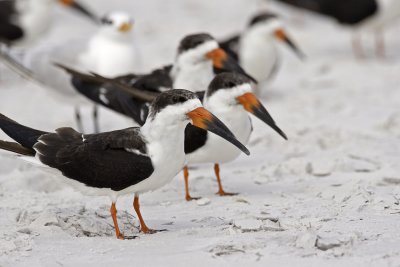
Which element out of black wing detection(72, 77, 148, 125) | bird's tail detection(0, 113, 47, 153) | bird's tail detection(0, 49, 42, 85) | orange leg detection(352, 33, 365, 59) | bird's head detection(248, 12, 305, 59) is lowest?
bird's tail detection(0, 113, 47, 153)

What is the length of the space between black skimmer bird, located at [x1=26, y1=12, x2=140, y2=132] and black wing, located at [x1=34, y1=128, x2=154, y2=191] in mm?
3105

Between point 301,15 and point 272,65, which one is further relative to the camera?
point 301,15

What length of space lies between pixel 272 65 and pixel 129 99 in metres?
3.33

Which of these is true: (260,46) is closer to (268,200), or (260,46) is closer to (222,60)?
(222,60)

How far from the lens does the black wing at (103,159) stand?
4.64 meters

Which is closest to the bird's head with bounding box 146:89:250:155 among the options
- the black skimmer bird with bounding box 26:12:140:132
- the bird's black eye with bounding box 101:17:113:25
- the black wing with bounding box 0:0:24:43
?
the black skimmer bird with bounding box 26:12:140:132

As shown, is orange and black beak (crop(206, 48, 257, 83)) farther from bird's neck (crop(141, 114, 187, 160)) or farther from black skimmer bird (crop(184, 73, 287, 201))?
bird's neck (crop(141, 114, 187, 160))

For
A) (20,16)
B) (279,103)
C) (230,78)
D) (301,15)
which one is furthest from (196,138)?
(301,15)

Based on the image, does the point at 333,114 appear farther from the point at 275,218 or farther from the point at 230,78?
the point at 275,218

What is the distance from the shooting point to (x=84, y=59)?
8.05m

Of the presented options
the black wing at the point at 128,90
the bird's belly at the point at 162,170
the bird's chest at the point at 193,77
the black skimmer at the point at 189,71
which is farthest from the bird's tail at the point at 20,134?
the bird's chest at the point at 193,77

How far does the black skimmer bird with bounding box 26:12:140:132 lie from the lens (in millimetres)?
7965

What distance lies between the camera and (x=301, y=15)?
13219 mm

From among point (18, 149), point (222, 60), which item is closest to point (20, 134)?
point (18, 149)
